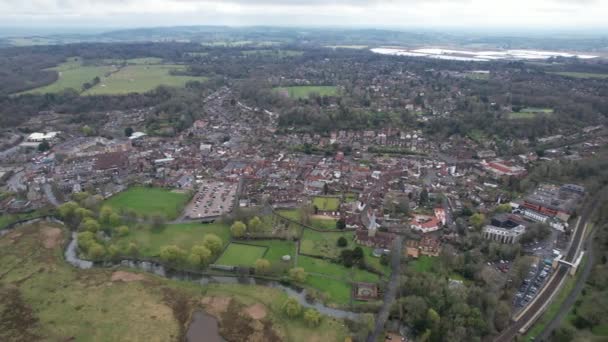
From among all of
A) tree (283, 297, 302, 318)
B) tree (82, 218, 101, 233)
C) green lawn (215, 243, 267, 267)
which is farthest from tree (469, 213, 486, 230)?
tree (82, 218, 101, 233)

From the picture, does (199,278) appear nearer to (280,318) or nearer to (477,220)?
(280,318)

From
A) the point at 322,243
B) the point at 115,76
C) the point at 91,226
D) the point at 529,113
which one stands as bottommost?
the point at 322,243

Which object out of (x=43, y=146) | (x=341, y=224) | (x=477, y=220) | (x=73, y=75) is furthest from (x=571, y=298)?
(x=73, y=75)

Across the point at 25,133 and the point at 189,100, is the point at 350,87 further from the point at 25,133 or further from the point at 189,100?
the point at 25,133

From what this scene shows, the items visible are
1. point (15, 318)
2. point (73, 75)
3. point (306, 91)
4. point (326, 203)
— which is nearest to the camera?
point (15, 318)

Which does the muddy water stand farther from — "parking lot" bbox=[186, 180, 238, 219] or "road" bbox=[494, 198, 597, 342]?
"road" bbox=[494, 198, 597, 342]

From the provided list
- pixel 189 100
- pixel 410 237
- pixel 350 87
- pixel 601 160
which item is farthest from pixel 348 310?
pixel 350 87

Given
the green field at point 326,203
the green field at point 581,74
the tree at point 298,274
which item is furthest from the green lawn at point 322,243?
the green field at point 581,74
